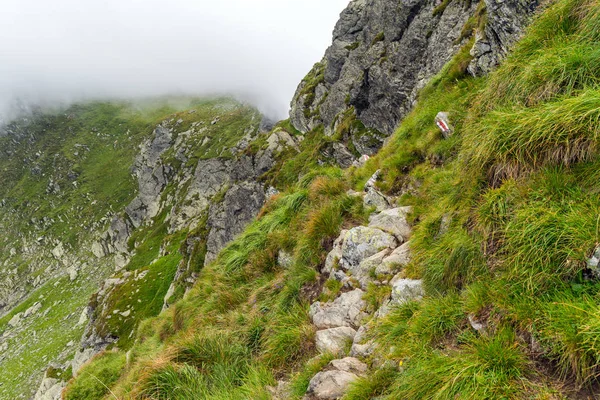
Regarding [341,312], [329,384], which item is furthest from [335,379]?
[341,312]

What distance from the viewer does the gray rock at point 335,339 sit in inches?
277

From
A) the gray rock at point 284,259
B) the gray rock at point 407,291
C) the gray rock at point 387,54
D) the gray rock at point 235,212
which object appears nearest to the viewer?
the gray rock at point 407,291

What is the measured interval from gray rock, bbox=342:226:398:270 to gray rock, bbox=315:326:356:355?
227cm

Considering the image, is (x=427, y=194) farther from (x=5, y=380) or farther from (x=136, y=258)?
(x=136, y=258)

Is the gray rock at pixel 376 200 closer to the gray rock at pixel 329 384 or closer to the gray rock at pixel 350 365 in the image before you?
the gray rock at pixel 350 365

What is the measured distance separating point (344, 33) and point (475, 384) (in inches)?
3394

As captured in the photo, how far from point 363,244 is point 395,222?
1.40m

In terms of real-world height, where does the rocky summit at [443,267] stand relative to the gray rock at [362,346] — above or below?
above

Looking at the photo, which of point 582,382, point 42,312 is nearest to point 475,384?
point 582,382

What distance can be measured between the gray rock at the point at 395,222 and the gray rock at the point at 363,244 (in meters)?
0.23

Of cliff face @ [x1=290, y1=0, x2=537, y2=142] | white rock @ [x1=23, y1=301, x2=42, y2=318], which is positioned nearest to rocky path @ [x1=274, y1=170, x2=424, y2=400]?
cliff face @ [x1=290, y1=0, x2=537, y2=142]

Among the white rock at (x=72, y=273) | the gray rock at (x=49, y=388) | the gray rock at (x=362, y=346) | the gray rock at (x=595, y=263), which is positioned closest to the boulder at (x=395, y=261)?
the gray rock at (x=362, y=346)

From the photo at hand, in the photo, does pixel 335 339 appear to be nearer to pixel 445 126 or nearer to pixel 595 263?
pixel 595 263

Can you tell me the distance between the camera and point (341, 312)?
810 cm
